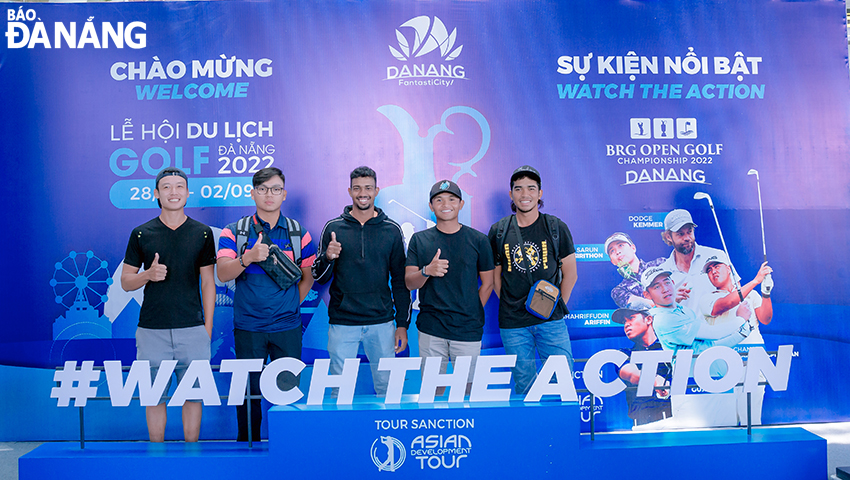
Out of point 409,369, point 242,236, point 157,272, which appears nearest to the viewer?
point 409,369

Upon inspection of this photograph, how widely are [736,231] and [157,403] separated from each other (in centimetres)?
381

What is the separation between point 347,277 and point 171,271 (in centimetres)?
95

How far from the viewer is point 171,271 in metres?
3.05

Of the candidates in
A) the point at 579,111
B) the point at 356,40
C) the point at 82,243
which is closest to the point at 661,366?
the point at 579,111

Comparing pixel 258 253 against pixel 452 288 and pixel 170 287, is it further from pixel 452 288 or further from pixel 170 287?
pixel 452 288

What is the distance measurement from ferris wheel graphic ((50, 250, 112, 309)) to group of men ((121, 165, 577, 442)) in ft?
2.71

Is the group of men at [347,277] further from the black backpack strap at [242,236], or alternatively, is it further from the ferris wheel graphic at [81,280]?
the ferris wheel graphic at [81,280]

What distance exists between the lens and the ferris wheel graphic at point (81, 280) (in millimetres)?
3801

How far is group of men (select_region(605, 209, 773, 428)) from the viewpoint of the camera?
12.8 feet

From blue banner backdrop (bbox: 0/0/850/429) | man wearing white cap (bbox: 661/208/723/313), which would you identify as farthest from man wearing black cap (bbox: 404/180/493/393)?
man wearing white cap (bbox: 661/208/723/313)

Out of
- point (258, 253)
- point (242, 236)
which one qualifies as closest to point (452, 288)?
point (258, 253)

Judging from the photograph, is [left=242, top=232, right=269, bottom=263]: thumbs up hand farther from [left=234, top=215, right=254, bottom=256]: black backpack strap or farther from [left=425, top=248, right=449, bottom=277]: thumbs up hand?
[left=425, top=248, right=449, bottom=277]: thumbs up hand

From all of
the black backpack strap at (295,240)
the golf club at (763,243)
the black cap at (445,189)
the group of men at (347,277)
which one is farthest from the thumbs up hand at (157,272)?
the golf club at (763,243)

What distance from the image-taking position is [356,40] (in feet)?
12.8
